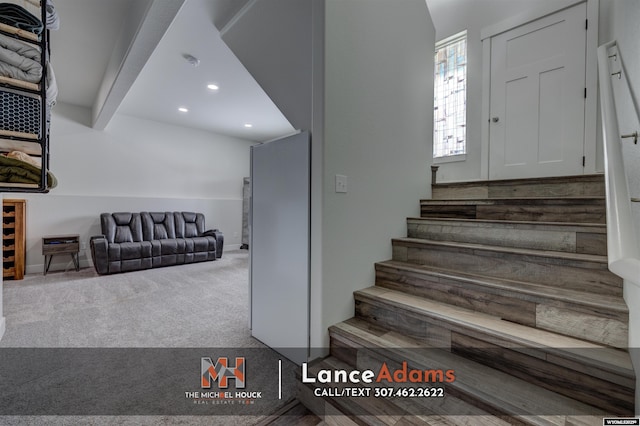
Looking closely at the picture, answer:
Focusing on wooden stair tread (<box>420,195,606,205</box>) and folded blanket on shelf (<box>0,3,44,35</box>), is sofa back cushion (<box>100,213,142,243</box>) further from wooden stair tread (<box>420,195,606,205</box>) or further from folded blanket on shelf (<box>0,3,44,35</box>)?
wooden stair tread (<box>420,195,606,205</box>)

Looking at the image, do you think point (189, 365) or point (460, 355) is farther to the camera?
point (189, 365)

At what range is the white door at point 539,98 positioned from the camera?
116 inches

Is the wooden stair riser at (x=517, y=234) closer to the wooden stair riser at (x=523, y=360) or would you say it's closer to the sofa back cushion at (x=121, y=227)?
the wooden stair riser at (x=523, y=360)

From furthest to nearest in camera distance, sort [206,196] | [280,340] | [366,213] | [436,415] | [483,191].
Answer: [206,196] → [483,191] → [280,340] → [366,213] → [436,415]

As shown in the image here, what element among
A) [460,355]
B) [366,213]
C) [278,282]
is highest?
[366,213]

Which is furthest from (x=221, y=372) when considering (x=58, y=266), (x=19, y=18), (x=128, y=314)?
(x=58, y=266)

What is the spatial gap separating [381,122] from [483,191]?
125cm

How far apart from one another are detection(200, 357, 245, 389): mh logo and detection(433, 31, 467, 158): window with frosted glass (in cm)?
355

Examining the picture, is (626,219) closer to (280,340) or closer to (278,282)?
(278,282)

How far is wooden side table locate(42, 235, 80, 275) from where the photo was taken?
4.37 meters

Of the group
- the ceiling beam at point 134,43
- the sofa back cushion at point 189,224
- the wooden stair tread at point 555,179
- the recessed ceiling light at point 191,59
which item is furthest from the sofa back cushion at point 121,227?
the wooden stair tread at point 555,179

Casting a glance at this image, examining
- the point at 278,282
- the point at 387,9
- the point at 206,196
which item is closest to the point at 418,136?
the point at 387,9

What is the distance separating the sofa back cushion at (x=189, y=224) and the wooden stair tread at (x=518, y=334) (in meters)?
5.01

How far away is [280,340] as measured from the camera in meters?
2.10
